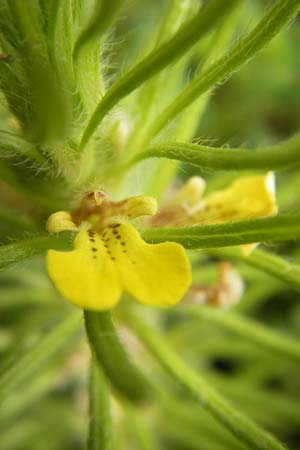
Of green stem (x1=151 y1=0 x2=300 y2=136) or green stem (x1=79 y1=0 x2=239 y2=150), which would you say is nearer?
green stem (x1=79 y1=0 x2=239 y2=150)

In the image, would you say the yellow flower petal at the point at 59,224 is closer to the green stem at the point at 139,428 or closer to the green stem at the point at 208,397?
the green stem at the point at 208,397

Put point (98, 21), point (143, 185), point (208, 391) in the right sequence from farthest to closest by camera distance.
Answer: point (143, 185), point (208, 391), point (98, 21)

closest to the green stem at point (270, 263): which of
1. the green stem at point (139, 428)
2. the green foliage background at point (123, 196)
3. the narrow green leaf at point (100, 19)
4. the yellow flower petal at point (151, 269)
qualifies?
the green foliage background at point (123, 196)

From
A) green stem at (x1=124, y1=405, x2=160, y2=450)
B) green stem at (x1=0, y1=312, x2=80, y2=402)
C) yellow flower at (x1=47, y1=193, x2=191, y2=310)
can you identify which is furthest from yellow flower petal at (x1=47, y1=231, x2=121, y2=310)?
green stem at (x1=124, y1=405, x2=160, y2=450)

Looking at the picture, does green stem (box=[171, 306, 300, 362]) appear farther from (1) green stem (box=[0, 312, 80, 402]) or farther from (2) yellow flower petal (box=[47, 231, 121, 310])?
(2) yellow flower petal (box=[47, 231, 121, 310])

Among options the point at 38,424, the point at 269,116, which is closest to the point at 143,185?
the point at 38,424

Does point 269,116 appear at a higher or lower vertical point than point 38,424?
higher

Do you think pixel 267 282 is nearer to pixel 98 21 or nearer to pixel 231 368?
pixel 231 368
